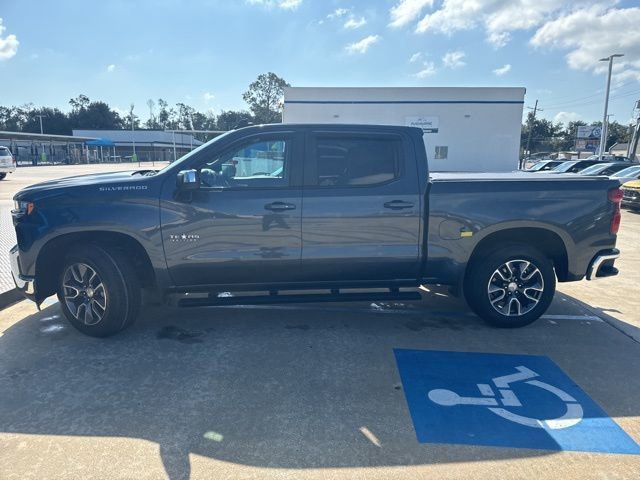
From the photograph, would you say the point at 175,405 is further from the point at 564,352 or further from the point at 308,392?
the point at 564,352

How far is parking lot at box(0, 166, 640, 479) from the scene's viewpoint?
257 cm

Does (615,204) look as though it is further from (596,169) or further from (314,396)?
(596,169)

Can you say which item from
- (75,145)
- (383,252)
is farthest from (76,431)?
(75,145)

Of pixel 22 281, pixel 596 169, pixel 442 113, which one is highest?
pixel 442 113

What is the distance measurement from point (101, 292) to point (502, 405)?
11.8 feet

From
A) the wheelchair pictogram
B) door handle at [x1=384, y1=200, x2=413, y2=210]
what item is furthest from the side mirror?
the wheelchair pictogram

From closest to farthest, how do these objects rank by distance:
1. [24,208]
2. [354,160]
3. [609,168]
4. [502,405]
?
[502,405], [24,208], [354,160], [609,168]

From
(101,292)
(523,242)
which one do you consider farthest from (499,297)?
(101,292)

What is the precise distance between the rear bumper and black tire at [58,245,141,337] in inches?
181

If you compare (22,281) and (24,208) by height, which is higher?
(24,208)

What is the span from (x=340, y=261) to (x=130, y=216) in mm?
1994

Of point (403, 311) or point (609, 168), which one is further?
point (609, 168)

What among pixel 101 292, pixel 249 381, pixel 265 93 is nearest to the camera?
pixel 249 381

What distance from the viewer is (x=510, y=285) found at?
4.47 metres
